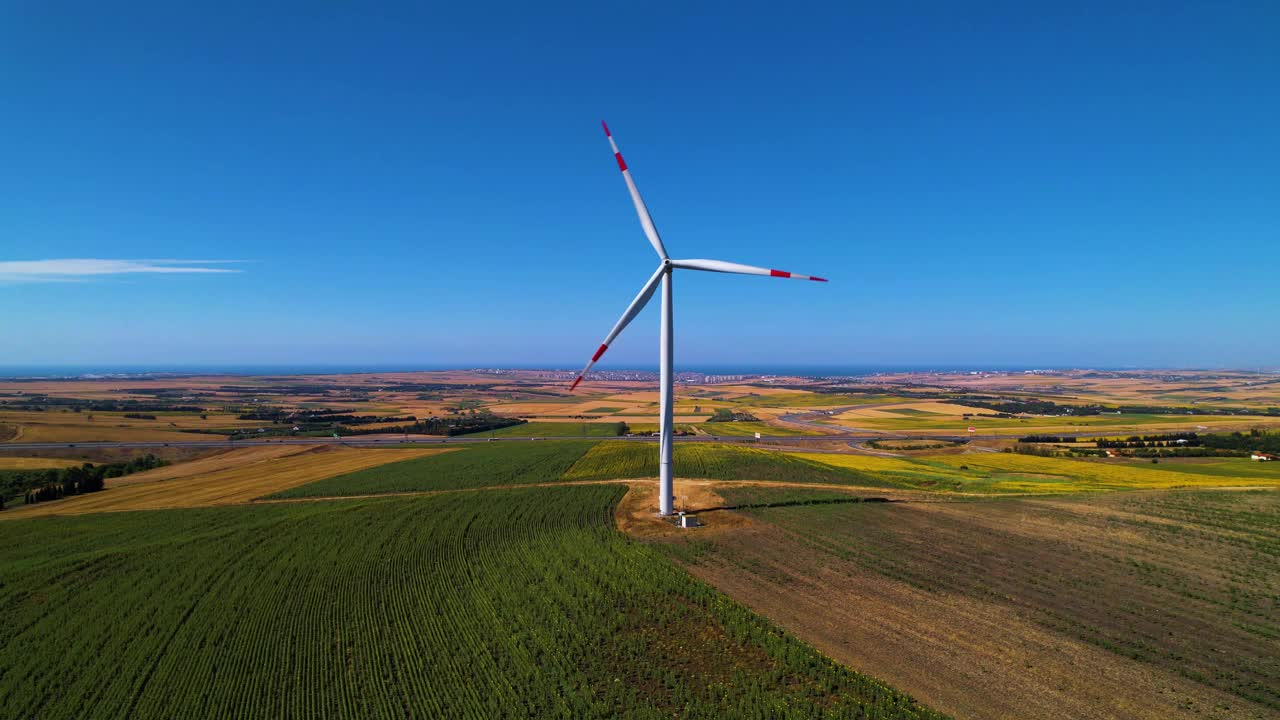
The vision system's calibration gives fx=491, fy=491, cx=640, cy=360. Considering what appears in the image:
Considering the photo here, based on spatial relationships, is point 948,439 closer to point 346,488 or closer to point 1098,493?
point 1098,493

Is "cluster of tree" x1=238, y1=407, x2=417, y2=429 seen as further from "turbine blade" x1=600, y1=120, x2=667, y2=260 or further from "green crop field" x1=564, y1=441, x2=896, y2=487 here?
"turbine blade" x1=600, y1=120, x2=667, y2=260

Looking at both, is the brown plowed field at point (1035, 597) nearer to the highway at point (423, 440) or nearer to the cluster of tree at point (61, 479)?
the highway at point (423, 440)

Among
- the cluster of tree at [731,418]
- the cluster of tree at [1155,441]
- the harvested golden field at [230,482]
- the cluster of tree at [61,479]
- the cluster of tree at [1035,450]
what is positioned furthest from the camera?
the cluster of tree at [731,418]

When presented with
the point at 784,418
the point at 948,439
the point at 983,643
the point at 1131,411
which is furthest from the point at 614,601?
the point at 1131,411

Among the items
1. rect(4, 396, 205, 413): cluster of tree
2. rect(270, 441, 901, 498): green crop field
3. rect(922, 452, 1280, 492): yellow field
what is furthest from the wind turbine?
rect(4, 396, 205, 413): cluster of tree

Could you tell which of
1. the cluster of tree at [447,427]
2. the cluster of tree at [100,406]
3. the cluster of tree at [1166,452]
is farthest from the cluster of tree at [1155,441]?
the cluster of tree at [100,406]

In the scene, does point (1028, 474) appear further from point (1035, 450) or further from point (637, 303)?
point (637, 303)

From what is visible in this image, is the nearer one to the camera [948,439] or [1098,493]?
[1098,493]
